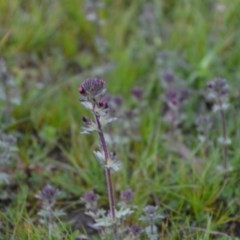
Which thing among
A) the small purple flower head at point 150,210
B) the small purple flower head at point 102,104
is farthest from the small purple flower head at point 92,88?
the small purple flower head at point 150,210

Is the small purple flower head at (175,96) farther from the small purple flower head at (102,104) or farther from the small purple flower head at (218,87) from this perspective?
the small purple flower head at (102,104)

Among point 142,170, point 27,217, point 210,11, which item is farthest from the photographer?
point 210,11

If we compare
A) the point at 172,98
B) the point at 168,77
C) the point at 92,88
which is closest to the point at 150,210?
the point at 92,88

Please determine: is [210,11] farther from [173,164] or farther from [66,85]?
[173,164]

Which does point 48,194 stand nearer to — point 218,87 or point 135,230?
point 135,230

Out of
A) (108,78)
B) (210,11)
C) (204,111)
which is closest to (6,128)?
(108,78)
